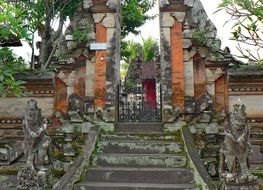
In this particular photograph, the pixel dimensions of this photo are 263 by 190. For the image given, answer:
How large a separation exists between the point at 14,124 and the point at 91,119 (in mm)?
2020

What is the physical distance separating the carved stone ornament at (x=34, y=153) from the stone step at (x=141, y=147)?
57.8 inches

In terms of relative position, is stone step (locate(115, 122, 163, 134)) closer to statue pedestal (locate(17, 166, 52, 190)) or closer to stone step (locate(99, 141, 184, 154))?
stone step (locate(99, 141, 184, 154))

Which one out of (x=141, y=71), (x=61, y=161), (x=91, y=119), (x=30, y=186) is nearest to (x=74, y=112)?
(x=91, y=119)

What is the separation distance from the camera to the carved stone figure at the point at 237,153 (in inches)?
235

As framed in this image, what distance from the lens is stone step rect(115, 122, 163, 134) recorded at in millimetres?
8289

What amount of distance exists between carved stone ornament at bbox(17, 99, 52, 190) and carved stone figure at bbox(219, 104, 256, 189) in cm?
283

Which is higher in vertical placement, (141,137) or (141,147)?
(141,137)

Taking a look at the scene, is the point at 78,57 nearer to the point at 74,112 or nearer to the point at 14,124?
the point at 74,112

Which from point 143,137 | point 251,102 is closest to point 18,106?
point 143,137

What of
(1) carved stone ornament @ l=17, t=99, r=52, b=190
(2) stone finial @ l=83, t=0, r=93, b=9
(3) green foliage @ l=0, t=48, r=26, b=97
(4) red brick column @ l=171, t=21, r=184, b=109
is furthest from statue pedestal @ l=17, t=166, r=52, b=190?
A: (2) stone finial @ l=83, t=0, r=93, b=9

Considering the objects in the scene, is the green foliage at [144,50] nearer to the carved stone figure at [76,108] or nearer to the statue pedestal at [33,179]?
the carved stone figure at [76,108]

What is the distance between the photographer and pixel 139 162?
7164mm

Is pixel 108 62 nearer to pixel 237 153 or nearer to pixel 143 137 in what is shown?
pixel 143 137

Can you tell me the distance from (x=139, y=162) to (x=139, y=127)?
129 cm
